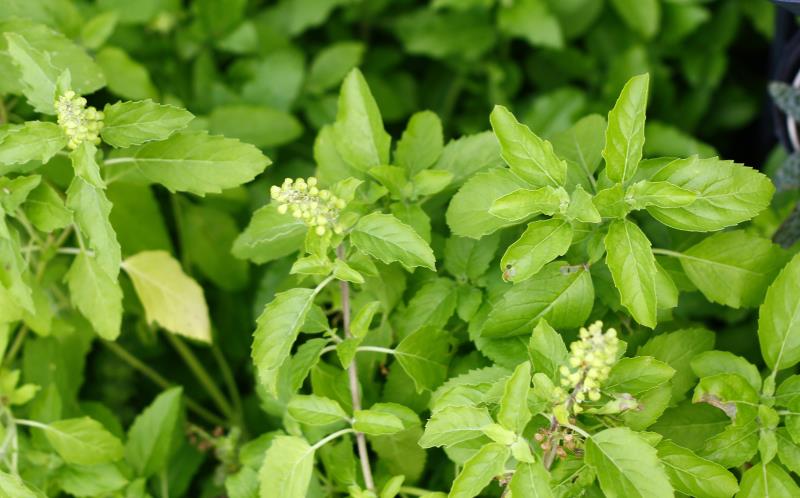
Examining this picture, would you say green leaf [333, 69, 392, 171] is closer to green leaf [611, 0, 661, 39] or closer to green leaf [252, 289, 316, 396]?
green leaf [252, 289, 316, 396]

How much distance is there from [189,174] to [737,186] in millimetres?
764

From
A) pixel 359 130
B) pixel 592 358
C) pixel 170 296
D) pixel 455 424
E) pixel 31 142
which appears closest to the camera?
pixel 592 358

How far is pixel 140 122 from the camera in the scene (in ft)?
3.71

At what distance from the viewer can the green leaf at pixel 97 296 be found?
4.19 ft

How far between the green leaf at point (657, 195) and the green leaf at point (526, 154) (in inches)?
3.6

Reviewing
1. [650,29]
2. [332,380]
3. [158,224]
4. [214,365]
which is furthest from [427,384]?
[650,29]

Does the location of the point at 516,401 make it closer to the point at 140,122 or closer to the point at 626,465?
the point at 626,465

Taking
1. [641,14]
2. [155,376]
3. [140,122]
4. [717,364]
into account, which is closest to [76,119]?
[140,122]

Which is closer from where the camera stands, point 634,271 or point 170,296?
point 634,271

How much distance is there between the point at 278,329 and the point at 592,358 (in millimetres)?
422

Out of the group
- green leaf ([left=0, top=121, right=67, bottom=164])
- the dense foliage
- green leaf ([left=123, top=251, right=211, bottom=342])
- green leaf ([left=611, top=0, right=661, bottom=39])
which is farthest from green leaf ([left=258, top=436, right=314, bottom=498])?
green leaf ([left=611, top=0, right=661, bottom=39])

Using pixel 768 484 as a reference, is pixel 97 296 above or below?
above

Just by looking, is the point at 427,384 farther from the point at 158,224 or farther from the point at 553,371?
the point at 158,224

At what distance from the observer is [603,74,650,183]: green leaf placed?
3.34ft
